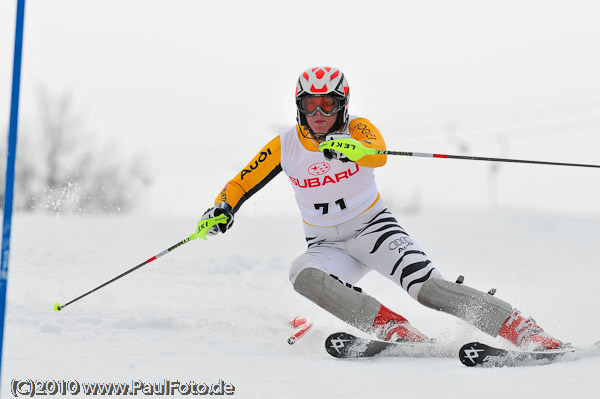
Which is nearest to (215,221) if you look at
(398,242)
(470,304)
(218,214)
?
(218,214)

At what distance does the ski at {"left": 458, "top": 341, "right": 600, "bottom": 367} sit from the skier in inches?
10.3

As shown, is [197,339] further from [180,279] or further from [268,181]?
[180,279]

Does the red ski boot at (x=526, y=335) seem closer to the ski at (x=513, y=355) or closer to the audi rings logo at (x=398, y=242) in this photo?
the ski at (x=513, y=355)

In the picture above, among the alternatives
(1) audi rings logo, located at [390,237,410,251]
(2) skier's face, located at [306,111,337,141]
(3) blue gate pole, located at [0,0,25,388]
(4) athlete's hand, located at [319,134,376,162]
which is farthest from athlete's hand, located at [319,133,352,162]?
(3) blue gate pole, located at [0,0,25,388]

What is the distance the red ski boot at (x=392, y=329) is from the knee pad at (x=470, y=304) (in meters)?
0.21

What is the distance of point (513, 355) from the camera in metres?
3.17

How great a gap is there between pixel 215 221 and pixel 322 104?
0.95 meters

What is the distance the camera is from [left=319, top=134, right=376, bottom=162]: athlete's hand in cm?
361

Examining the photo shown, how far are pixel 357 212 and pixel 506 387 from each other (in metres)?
1.69

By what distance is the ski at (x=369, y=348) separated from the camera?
3.42 meters

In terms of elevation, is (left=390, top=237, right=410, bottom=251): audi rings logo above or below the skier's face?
below

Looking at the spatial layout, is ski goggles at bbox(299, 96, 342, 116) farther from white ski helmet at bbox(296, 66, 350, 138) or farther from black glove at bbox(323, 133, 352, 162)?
black glove at bbox(323, 133, 352, 162)

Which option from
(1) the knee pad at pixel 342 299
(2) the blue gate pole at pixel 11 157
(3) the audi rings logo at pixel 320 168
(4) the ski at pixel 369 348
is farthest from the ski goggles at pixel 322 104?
(2) the blue gate pole at pixel 11 157

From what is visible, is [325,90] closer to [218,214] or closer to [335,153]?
[335,153]
